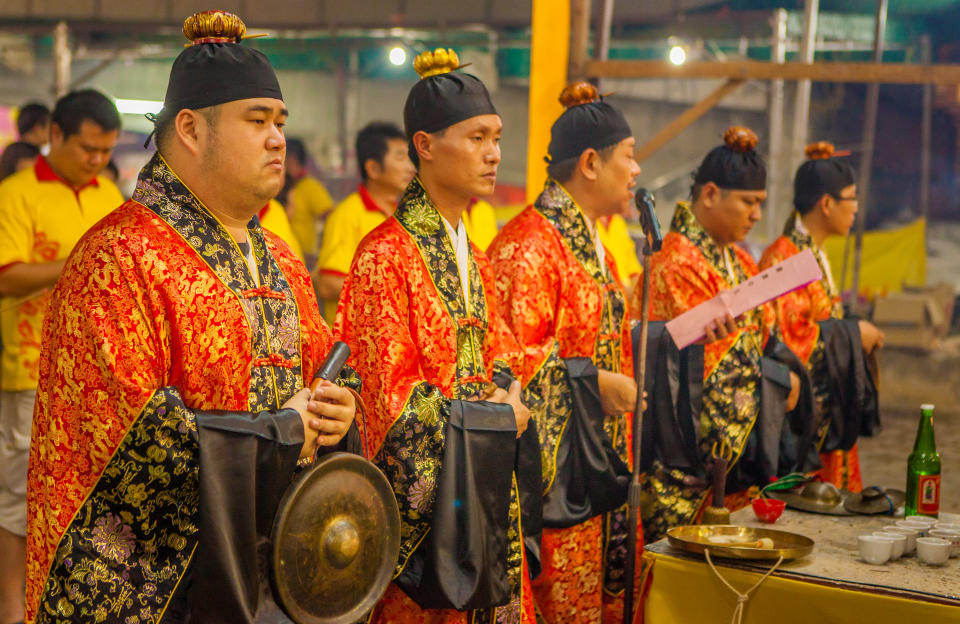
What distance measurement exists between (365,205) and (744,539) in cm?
282

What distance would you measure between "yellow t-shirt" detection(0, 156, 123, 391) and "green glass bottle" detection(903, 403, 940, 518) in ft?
9.47

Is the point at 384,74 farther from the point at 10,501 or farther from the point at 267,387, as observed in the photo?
the point at 267,387

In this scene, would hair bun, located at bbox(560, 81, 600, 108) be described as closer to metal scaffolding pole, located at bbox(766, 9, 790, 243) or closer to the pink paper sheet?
the pink paper sheet

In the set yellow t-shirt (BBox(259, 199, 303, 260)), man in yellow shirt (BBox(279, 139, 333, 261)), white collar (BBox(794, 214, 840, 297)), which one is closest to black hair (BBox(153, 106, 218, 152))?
yellow t-shirt (BBox(259, 199, 303, 260))

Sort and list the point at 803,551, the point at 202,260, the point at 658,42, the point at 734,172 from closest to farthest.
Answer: the point at 202,260 → the point at 803,551 → the point at 734,172 → the point at 658,42

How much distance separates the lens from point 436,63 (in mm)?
2996

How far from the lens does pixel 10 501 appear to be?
3.98 m

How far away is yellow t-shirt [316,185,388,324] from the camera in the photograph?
195 inches

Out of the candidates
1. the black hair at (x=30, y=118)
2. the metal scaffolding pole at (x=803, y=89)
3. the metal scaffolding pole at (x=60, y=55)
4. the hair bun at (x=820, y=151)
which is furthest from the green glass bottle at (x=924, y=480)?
the metal scaffolding pole at (x=60, y=55)

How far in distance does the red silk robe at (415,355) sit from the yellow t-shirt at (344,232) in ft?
6.65

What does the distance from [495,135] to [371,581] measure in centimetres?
128

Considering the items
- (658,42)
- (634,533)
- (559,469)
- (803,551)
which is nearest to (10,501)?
(559,469)

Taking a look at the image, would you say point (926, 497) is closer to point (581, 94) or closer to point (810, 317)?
point (581, 94)

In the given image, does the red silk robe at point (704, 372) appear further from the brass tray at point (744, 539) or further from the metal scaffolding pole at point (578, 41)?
the metal scaffolding pole at point (578, 41)
